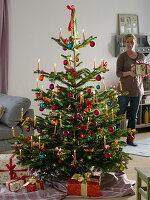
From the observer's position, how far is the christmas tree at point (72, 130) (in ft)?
10.7

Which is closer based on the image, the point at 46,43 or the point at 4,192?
the point at 4,192

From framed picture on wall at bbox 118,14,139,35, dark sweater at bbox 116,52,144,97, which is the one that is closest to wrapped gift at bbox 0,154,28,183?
dark sweater at bbox 116,52,144,97

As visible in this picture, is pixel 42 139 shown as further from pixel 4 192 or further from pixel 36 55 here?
pixel 36 55

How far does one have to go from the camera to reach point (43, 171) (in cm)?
334

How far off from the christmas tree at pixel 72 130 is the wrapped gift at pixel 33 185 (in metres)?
0.09

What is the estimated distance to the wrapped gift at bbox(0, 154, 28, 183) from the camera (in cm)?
350

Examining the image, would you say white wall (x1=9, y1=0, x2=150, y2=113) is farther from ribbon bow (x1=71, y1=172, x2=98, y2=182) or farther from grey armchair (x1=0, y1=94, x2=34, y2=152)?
ribbon bow (x1=71, y1=172, x2=98, y2=182)

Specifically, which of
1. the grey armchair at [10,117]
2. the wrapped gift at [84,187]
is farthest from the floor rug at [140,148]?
the wrapped gift at [84,187]

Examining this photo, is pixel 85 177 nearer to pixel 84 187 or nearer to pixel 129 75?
pixel 84 187

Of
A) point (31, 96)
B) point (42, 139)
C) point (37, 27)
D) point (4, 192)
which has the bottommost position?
point (4, 192)

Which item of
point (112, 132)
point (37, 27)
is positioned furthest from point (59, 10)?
point (112, 132)

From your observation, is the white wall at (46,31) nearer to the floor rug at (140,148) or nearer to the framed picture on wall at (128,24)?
the framed picture on wall at (128,24)

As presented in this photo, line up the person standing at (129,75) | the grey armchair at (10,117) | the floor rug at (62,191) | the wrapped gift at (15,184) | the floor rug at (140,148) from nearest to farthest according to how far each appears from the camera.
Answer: the floor rug at (62,191)
the wrapped gift at (15,184)
the grey armchair at (10,117)
the floor rug at (140,148)
the person standing at (129,75)

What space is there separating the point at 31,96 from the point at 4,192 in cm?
239
